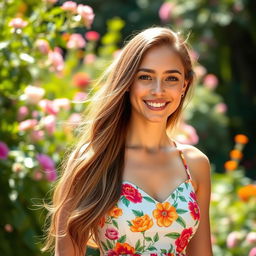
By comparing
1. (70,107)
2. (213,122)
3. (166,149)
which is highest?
(166,149)

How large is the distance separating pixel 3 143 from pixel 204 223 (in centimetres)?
156

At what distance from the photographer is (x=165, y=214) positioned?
309cm

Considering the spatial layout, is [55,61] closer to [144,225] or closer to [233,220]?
[233,220]

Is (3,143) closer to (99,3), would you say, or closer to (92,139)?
(92,139)

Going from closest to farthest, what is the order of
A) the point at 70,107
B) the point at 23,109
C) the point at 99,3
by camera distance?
1. the point at 23,109
2. the point at 70,107
3. the point at 99,3

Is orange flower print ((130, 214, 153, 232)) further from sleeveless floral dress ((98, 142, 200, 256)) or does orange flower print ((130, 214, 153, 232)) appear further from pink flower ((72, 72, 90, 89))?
pink flower ((72, 72, 90, 89))

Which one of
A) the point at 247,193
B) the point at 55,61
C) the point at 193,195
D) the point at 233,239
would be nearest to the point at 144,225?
the point at 193,195

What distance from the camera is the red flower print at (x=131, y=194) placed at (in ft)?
10.2

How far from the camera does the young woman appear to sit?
3072 millimetres

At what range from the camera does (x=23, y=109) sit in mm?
4750

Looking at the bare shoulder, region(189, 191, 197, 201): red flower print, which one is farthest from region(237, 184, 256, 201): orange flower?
region(189, 191, 197, 201): red flower print

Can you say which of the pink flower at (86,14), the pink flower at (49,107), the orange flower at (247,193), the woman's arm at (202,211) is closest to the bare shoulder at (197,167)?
the woman's arm at (202,211)

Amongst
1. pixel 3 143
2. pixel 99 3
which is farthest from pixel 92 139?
pixel 99 3

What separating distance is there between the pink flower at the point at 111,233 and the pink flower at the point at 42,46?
5.51 feet
